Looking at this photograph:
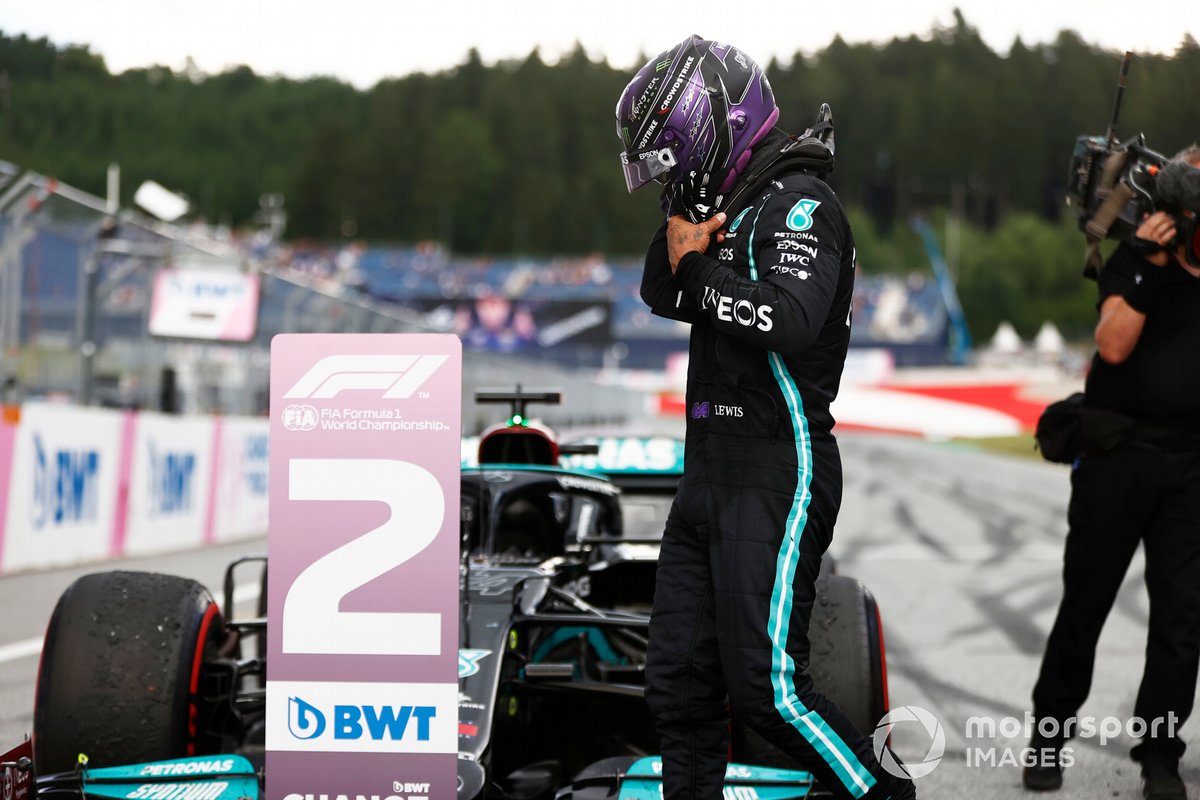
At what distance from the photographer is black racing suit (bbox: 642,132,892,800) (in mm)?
2791

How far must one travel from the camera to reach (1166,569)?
3932 millimetres

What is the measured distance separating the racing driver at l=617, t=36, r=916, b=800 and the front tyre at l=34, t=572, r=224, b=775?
4.29 feet

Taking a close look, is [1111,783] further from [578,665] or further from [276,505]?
[276,505]

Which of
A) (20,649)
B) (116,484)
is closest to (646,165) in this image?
(20,649)

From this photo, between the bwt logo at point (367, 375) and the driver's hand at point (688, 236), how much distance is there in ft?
1.78

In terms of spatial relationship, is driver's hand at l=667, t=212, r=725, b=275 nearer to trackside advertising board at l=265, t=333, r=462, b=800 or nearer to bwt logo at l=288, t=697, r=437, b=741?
trackside advertising board at l=265, t=333, r=462, b=800

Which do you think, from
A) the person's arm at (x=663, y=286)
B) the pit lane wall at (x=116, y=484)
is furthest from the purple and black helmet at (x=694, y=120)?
the pit lane wall at (x=116, y=484)

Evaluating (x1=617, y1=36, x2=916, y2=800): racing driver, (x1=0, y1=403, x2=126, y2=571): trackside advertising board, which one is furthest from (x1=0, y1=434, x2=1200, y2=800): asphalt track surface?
(x1=617, y1=36, x2=916, y2=800): racing driver

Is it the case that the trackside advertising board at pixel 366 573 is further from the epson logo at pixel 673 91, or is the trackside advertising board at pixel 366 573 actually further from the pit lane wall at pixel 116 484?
the pit lane wall at pixel 116 484

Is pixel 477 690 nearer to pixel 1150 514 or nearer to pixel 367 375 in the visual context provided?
pixel 367 375

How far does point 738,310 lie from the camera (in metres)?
2.75

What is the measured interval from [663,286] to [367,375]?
2.19 ft

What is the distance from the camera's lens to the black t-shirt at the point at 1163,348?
3938 millimetres

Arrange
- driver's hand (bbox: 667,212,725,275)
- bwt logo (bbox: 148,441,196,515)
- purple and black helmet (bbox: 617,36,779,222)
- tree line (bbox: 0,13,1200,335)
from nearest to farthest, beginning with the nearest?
driver's hand (bbox: 667,212,725,275)
purple and black helmet (bbox: 617,36,779,222)
bwt logo (bbox: 148,441,196,515)
tree line (bbox: 0,13,1200,335)
